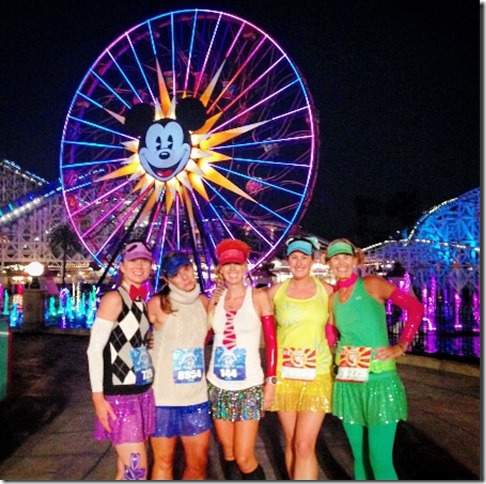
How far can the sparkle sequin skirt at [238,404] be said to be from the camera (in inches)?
148

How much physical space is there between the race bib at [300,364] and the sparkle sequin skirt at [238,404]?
0.23 m

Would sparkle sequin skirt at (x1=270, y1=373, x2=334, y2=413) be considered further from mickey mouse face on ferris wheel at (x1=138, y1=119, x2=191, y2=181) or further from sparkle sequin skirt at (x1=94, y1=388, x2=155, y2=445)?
mickey mouse face on ferris wheel at (x1=138, y1=119, x2=191, y2=181)

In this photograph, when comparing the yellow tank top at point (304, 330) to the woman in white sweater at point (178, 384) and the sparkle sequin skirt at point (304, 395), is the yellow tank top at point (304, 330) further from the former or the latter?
the woman in white sweater at point (178, 384)

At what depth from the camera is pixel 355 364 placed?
12.5ft

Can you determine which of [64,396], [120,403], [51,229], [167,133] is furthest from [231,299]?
[51,229]

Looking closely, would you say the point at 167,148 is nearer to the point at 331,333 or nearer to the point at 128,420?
the point at 331,333

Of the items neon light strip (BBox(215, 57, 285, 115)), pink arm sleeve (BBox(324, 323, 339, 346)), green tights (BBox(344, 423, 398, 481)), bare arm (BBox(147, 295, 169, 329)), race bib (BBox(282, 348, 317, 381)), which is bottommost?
green tights (BBox(344, 423, 398, 481))

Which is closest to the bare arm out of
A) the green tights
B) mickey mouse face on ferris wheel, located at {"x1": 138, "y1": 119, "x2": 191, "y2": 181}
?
the green tights

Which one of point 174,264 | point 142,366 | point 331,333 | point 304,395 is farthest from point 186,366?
point 331,333

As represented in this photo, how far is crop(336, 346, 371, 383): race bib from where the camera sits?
A: 3.79m

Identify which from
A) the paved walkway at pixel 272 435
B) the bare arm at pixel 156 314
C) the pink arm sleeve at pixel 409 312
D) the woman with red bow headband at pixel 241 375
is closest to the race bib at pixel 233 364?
the woman with red bow headband at pixel 241 375

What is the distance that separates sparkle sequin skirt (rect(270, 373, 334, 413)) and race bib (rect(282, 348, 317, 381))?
33 millimetres

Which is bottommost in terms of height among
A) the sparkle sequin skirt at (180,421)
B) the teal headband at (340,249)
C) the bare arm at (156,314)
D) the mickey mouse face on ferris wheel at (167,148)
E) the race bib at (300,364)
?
the sparkle sequin skirt at (180,421)

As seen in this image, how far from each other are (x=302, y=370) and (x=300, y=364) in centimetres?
4
